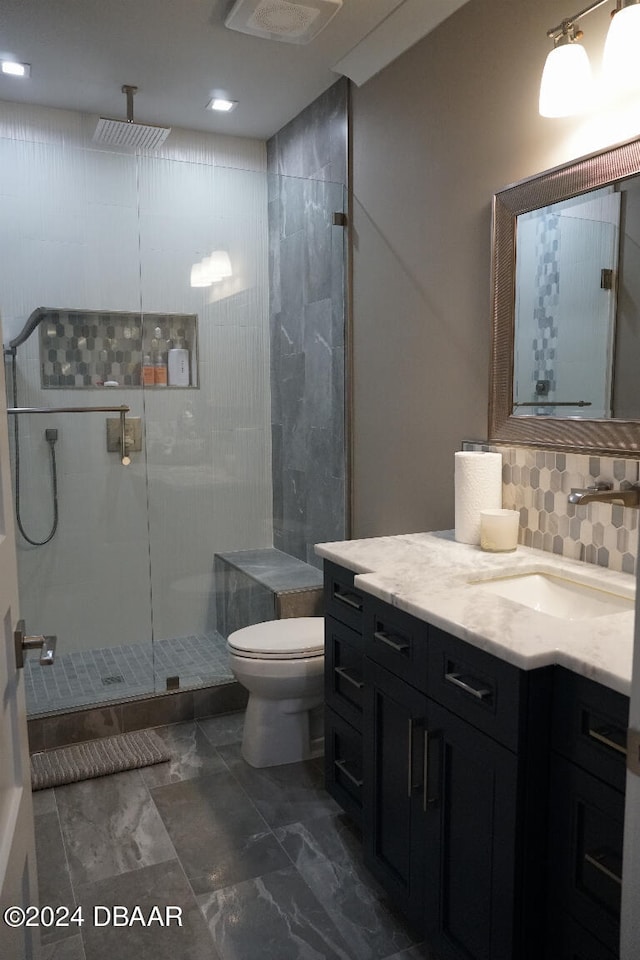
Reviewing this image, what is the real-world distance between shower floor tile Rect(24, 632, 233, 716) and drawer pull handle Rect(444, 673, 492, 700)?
5.84ft

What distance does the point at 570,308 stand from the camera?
1.96 metres

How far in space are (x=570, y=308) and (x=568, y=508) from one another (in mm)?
546

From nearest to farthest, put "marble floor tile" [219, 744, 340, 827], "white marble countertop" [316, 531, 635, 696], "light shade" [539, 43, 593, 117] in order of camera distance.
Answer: "white marble countertop" [316, 531, 635, 696] < "light shade" [539, 43, 593, 117] < "marble floor tile" [219, 744, 340, 827]

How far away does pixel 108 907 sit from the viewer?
1.90m

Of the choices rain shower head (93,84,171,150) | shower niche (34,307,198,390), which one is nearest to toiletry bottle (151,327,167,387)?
shower niche (34,307,198,390)

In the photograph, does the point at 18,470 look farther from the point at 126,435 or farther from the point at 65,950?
the point at 65,950

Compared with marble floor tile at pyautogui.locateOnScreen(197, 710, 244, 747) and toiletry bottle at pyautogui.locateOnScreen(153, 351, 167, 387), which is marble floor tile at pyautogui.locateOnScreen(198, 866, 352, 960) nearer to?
marble floor tile at pyautogui.locateOnScreen(197, 710, 244, 747)

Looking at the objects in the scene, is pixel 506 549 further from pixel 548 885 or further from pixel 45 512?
pixel 45 512

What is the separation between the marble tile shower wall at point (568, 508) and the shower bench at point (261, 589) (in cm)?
120

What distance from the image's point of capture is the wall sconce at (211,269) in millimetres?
3084

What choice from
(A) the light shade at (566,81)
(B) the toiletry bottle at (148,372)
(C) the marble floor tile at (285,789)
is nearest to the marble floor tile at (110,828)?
(C) the marble floor tile at (285,789)

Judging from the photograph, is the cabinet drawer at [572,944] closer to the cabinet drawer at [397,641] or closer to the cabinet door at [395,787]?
the cabinet door at [395,787]

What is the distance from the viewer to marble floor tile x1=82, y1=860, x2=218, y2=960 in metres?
1.76

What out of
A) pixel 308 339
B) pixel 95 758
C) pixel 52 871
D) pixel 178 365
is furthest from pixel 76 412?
pixel 52 871
